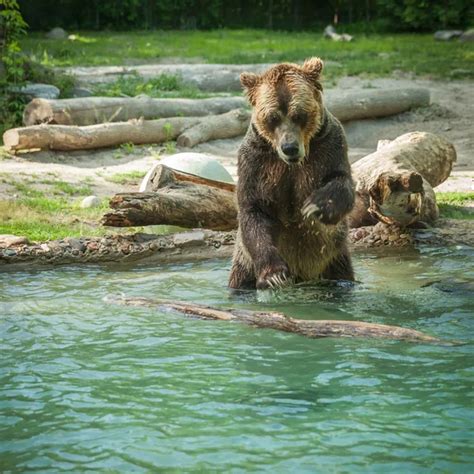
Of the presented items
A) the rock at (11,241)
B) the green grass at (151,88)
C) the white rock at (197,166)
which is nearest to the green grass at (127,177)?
the white rock at (197,166)

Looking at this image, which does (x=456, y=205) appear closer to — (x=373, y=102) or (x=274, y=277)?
(x=274, y=277)

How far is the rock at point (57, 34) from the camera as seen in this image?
30.5m

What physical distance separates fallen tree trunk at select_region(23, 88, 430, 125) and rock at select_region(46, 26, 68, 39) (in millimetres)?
15266

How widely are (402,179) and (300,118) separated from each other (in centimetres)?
239

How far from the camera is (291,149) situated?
21.1 feet

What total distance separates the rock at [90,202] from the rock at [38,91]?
210 inches

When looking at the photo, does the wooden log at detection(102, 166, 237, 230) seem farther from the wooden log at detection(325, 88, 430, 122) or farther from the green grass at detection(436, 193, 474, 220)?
the wooden log at detection(325, 88, 430, 122)

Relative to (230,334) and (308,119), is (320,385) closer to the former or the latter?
(230,334)

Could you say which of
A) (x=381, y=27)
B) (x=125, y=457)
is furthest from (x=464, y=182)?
(x=381, y=27)

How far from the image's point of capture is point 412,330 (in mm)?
5902

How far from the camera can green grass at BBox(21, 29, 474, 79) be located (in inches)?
824

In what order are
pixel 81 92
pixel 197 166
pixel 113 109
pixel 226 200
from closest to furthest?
pixel 226 200
pixel 197 166
pixel 113 109
pixel 81 92

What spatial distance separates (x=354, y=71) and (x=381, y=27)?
1298cm

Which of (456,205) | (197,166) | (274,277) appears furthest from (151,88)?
(274,277)
